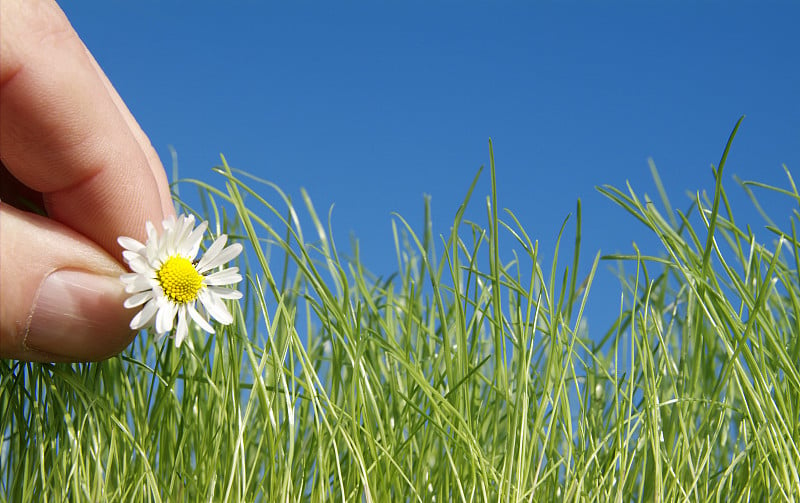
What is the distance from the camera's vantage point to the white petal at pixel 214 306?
863mm

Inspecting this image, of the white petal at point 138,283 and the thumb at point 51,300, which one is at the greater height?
the white petal at point 138,283

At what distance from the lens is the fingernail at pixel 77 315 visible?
2.93 feet

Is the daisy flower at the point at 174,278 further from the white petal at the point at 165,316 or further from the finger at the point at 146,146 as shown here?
the finger at the point at 146,146

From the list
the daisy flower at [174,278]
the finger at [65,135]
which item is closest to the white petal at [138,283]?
the daisy flower at [174,278]

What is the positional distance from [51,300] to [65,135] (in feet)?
0.67

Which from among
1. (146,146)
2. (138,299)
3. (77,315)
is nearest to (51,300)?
(77,315)

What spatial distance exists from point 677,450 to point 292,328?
1.72 feet

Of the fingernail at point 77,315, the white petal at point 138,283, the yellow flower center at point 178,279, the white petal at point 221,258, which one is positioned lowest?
the fingernail at point 77,315

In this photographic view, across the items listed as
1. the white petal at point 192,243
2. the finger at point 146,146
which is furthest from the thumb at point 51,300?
the finger at point 146,146

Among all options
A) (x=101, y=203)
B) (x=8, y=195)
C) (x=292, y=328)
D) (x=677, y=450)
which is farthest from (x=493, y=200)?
(x=8, y=195)

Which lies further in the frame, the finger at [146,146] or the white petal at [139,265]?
the finger at [146,146]

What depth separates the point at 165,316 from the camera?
0.83 metres

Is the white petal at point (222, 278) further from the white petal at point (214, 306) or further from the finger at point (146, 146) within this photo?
the finger at point (146, 146)

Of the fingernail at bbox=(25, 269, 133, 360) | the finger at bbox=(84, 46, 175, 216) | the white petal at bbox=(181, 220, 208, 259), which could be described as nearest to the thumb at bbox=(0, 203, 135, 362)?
the fingernail at bbox=(25, 269, 133, 360)
